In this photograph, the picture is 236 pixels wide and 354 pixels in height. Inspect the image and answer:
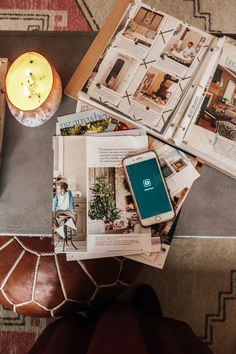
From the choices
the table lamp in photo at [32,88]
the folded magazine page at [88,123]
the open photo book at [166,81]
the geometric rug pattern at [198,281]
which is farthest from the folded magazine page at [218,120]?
the geometric rug pattern at [198,281]

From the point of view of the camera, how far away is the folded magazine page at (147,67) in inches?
28.8

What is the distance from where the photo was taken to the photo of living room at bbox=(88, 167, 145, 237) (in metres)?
0.70

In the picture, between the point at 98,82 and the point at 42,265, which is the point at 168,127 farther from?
the point at 42,265

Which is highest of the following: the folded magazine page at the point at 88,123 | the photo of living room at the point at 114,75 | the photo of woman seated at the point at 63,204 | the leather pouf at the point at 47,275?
the photo of living room at the point at 114,75

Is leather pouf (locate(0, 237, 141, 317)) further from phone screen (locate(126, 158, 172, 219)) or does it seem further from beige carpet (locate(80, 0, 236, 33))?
beige carpet (locate(80, 0, 236, 33))

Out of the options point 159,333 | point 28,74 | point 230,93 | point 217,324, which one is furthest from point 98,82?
point 217,324

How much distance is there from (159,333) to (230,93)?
1.38 feet

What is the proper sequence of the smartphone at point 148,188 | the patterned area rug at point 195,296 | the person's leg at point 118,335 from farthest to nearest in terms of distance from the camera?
the patterned area rug at point 195,296 → the smartphone at point 148,188 → the person's leg at point 118,335

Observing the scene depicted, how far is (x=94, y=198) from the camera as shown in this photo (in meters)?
0.71

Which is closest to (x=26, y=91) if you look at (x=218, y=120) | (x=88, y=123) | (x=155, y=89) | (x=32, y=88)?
(x=32, y=88)

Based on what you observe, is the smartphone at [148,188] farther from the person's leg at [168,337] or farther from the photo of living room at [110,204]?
the person's leg at [168,337]

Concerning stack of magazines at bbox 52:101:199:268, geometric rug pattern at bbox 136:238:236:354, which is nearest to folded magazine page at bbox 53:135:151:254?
stack of magazines at bbox 52:101:199:268

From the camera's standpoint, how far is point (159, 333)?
2.38 ft

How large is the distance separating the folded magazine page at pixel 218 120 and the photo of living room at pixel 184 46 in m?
0.04
